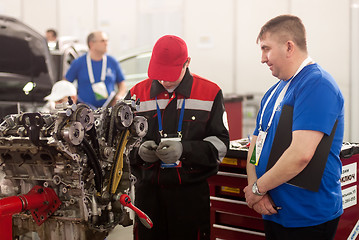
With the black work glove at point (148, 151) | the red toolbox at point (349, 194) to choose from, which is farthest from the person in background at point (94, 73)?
the red toolbox at point (349, 194)

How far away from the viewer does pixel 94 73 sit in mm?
4816

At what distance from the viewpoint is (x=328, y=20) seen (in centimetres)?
579

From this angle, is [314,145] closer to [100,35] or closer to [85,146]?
[85,146]

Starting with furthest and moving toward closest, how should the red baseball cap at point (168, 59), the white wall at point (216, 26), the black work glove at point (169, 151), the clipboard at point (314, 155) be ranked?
the white wall at point (216, 26)
the red baseball cap at point (168, 59)
the black work glove at point (169, 151)
the clipboard at point (314, 155)

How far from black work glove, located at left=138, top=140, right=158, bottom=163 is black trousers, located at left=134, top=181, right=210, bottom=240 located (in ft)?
0.67

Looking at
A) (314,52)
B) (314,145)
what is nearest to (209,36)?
(314,52)

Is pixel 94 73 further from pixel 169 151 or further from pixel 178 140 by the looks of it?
pixel 169 151

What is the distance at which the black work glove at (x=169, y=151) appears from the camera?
1977 millimetres

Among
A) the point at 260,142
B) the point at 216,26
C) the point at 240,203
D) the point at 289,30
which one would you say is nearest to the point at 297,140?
the point at 260,142

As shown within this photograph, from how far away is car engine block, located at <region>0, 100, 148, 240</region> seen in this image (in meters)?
1.63

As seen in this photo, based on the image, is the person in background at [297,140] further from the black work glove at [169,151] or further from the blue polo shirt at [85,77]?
the blue polo shirt at [85,77]

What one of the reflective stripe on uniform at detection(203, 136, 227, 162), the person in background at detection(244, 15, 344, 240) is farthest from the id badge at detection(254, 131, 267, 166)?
the reflective stripe on uniform at detection(203, 136, 227, 162)

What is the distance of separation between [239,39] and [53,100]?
3.71 m

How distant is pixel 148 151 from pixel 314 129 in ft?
2.64
